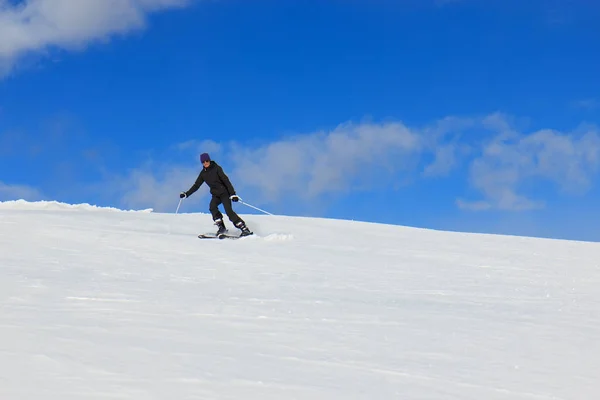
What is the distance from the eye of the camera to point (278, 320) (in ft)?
21.4

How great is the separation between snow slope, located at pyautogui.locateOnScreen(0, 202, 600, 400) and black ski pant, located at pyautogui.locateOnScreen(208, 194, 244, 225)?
1174mm

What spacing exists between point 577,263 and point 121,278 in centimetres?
950

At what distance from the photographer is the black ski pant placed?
45.5 feet

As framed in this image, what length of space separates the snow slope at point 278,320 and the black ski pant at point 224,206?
1174mm

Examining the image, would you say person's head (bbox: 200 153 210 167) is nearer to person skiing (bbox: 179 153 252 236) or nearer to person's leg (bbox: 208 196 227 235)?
person skiing (bbox: 179 153 252 236)

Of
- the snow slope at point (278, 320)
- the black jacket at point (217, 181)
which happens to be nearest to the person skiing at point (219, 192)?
the black jacket at point (217, 181)

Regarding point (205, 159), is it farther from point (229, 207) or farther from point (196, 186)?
point (229, 207)

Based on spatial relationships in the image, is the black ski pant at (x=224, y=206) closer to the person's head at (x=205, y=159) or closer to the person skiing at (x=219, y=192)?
the person skiing at (x=219, y=192)

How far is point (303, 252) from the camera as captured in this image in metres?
12.3

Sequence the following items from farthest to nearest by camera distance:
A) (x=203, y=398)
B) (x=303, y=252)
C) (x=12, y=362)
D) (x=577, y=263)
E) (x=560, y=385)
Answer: (x=577, y=263) < (x=303, y=252) < (x=560, y=385) < (x=12, y=362) < (x=203, y=398)

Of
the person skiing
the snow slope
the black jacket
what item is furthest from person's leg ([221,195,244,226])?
the snow slope

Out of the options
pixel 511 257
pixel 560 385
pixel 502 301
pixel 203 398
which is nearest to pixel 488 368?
pixel 560 385

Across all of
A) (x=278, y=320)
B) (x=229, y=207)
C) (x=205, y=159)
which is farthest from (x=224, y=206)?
(x=278, y=320)

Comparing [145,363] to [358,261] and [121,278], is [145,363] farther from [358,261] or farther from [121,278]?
[358,261]
